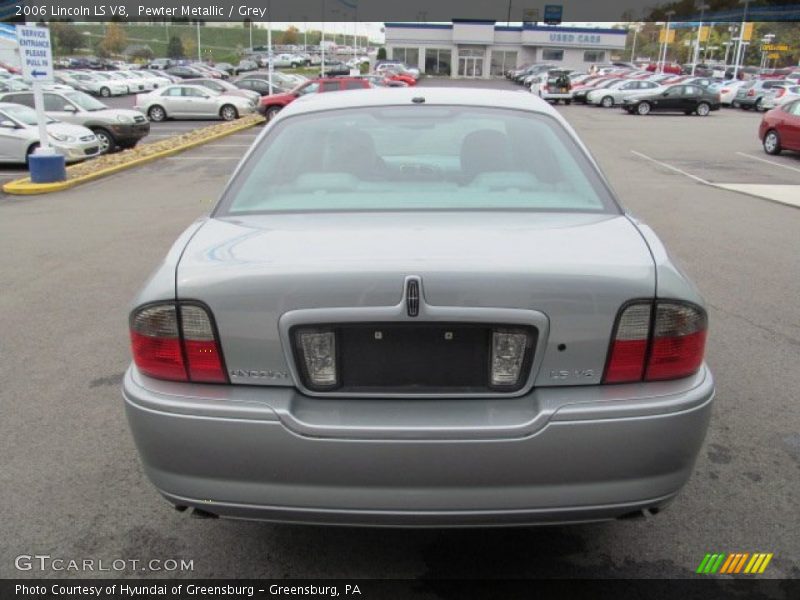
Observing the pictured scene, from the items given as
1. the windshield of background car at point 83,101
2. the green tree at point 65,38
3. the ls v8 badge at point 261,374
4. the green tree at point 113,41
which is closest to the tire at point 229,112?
the windshield of background car at point 83,101

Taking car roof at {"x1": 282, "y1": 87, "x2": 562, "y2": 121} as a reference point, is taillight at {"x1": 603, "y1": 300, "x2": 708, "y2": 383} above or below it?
below

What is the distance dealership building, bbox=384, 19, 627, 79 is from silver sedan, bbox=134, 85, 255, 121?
5551cm

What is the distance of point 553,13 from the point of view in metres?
91.0

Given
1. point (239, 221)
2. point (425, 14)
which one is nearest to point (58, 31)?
point (425, 14)

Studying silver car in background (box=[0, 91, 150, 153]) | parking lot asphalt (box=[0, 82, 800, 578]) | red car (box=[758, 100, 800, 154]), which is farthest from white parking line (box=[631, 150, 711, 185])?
silver car in background (box=[0, 91, 150, 153])

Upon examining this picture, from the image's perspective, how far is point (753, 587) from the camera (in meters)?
2.65

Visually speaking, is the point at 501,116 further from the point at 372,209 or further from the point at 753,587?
the point at 753,587

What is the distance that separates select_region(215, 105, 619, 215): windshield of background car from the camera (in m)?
3.00

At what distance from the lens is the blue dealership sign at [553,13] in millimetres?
90875

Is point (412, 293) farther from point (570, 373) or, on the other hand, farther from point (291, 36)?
point (291, 36)

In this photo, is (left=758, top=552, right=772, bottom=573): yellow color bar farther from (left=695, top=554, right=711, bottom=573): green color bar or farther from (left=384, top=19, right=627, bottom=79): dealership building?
(left=384, top=19, right=627, bottom=79): dealership building

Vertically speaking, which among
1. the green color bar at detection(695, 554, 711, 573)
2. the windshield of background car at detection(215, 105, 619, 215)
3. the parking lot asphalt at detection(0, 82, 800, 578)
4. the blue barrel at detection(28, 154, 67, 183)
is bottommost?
the blue barrel at detection(28, 154, 67, 183)

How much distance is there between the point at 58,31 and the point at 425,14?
55.2m

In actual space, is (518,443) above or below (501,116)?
below
